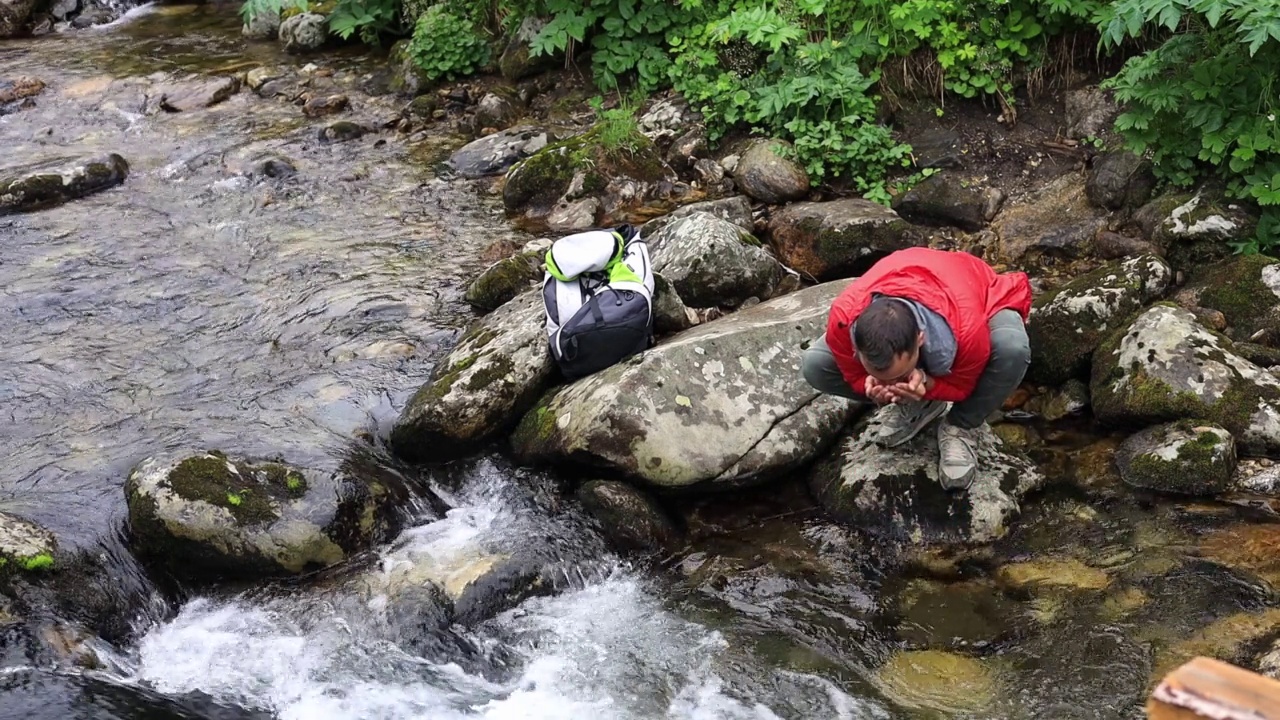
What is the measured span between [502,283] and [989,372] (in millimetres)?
4057

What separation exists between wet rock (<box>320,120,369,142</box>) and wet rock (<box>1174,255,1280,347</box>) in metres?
8.74

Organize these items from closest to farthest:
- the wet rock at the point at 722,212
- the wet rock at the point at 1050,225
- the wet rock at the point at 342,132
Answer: the wet rock at the point at 1050,225 → the wet rock at the point at 722,212 → the wet rock at the point at 342,132

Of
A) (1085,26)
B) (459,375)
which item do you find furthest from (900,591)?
(1085,26)

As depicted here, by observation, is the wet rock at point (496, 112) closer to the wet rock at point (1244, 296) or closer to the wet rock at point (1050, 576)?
the wet rock at point (1244, 296)

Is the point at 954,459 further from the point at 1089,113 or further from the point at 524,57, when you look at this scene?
the point at 524,57

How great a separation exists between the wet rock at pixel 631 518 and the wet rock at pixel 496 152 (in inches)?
220

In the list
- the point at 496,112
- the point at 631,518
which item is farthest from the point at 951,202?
the point at 496,112

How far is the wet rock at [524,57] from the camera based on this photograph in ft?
38.4

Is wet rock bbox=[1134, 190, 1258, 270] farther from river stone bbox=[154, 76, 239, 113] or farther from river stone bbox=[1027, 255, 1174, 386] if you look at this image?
river stone bbox=[154, 76, 239, 113]

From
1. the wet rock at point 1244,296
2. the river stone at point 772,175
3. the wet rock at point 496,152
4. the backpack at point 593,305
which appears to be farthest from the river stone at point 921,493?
the wet rock at point 496,152

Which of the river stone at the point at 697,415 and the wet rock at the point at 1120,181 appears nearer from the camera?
the river stone at the point at 697,415

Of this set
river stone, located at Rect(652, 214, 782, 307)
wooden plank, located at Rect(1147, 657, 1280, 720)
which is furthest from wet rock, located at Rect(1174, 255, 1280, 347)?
wooden plank, located at Rect(1147, 657, 1280, 720)

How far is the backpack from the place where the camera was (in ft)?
20.3

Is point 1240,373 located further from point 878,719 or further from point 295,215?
point 295,215
